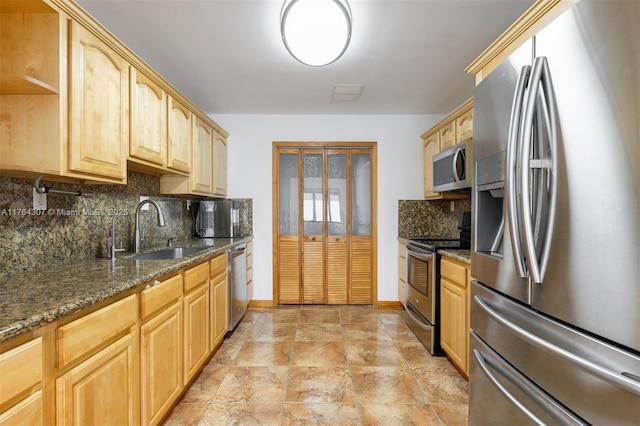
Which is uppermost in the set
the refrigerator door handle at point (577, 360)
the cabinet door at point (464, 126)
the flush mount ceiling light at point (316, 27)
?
the flush mount ceiling light at point (316, 27)

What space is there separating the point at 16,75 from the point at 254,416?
79.6 inches

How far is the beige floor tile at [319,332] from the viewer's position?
2955 mm

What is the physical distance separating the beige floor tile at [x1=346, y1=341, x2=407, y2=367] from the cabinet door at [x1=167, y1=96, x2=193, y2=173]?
2.16 meters

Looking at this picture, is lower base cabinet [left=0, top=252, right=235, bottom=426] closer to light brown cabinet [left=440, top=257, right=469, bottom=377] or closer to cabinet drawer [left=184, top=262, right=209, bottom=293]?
cabinet drawer [left=184, top=262, right=209, bottom=293]

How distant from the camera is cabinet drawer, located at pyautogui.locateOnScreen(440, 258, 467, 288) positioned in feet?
7.17

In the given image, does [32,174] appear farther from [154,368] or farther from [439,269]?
[439,269]

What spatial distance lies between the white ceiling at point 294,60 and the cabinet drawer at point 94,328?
1730 mm

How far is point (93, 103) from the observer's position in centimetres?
160

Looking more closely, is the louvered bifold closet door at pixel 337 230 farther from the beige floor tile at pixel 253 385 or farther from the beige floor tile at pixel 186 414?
the beige floor tile at pixel 186 414

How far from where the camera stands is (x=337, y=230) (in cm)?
406

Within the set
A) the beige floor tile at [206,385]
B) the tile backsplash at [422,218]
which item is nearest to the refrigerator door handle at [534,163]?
the beige floor tile at [206,385]

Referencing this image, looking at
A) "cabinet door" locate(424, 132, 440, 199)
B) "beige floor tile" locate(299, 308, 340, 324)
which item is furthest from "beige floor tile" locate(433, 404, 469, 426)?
"cabinet door" locate(424, 132, 440, 199)

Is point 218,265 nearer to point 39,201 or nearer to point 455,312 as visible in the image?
point 39,201

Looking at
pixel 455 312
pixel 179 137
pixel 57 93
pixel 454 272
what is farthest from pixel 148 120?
pixel 455 312
